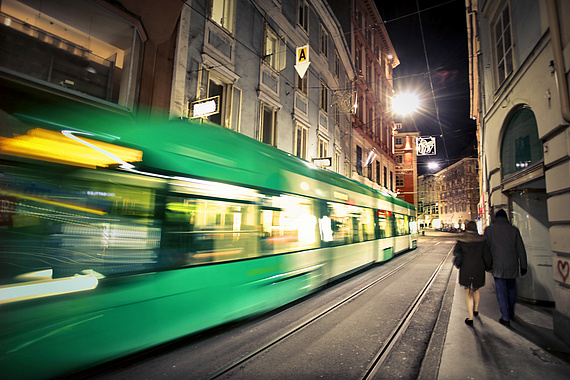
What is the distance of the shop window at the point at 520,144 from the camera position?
553 cm

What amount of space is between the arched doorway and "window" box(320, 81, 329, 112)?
37.4 feet

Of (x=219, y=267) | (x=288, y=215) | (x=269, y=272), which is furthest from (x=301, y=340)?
(x=288, y=215)

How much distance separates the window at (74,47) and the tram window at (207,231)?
15.3 feet

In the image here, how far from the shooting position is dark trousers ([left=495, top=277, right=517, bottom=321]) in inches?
190

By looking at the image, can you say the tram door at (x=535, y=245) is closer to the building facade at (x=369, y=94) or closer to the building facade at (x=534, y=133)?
the building facade at (x=534, y=133)

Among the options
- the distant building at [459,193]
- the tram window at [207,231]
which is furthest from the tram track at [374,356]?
the distant building at [459,193]

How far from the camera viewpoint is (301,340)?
13.9 feet

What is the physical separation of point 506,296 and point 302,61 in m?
9.20

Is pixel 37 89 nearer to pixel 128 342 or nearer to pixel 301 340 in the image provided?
pixel 128 342

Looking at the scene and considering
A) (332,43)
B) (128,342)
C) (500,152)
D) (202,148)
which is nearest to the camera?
(128,342)

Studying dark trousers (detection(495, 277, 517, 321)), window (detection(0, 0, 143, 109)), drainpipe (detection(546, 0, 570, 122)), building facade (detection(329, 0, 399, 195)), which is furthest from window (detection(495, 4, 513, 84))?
building facade (detection(329, 0, 399, 195))

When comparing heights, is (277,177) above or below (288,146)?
below

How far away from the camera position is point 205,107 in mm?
7766

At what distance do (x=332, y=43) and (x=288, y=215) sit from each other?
54.1 feet
